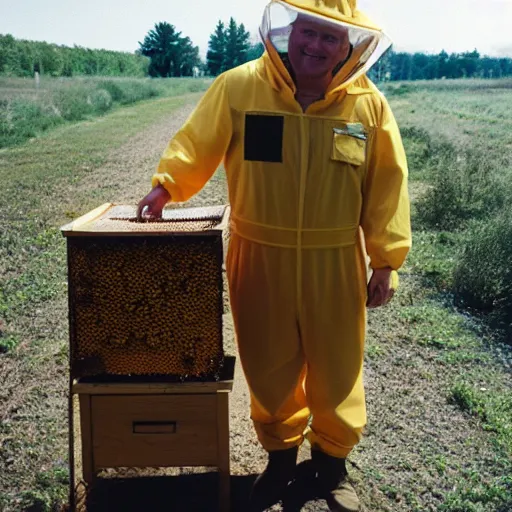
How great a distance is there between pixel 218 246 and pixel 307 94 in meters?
0.70

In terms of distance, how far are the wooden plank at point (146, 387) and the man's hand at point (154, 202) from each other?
68cm

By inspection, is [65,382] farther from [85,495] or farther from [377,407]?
[377,407]

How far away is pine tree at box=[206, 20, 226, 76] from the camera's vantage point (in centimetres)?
7094

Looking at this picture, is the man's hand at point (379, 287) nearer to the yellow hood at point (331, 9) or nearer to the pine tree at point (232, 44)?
the yellow hood at point (331, 9)

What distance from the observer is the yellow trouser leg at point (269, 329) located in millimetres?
2367

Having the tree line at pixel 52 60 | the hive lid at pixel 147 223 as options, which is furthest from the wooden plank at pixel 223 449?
the tree line at pixel 52 60

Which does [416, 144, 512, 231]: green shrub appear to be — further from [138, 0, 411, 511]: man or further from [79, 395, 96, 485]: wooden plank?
[79, 395, 96, 485]: wooden plank

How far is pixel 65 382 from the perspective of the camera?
12.3 ft

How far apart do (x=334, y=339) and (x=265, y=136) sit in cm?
86

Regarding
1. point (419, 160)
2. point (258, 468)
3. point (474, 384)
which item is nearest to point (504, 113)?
point (419, 160)

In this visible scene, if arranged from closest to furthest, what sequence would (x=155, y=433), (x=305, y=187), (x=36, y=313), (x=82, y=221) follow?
1. (x=305, y=187)
2. (x=82, y=221)
3. (x=155, y=433)
4. (x=36, y=313)

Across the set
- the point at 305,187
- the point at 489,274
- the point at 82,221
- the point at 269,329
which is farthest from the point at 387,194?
the point at 489,274

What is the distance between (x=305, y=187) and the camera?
229 centimetres

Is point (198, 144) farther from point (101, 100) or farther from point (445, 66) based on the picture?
point (445, 66)
